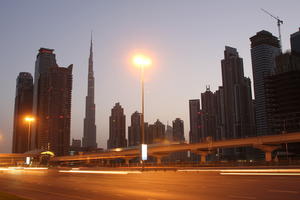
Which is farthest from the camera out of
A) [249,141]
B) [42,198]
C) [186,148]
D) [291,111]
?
[291,111]

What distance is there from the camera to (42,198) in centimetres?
1942

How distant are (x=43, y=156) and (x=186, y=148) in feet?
209

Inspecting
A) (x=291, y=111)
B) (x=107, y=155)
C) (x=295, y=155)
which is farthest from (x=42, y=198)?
(x=291, y=111)

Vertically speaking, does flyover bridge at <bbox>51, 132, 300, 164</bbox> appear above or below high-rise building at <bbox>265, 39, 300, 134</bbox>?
below

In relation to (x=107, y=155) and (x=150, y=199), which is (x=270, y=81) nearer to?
(x=107, y=155)

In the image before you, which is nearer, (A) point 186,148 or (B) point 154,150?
(A) point 186,148

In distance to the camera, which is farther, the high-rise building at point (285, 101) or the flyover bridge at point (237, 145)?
the high-rise building at point (285, 101)

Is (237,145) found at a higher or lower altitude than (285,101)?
lower

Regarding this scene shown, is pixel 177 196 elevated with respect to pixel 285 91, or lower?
lower

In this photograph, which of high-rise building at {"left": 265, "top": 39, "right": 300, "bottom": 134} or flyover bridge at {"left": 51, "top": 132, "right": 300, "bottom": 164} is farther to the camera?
high-rise building at {"left": 265, "top": 39, "right": 300, "bottom": 134}

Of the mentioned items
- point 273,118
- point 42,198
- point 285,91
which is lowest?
point 42,198

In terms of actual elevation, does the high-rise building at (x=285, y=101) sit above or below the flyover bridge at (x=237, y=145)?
above

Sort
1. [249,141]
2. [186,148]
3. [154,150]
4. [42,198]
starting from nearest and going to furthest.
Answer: [42,198], [249,141], [186,148], [154,150]

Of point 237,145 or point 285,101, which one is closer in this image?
point 237,145
